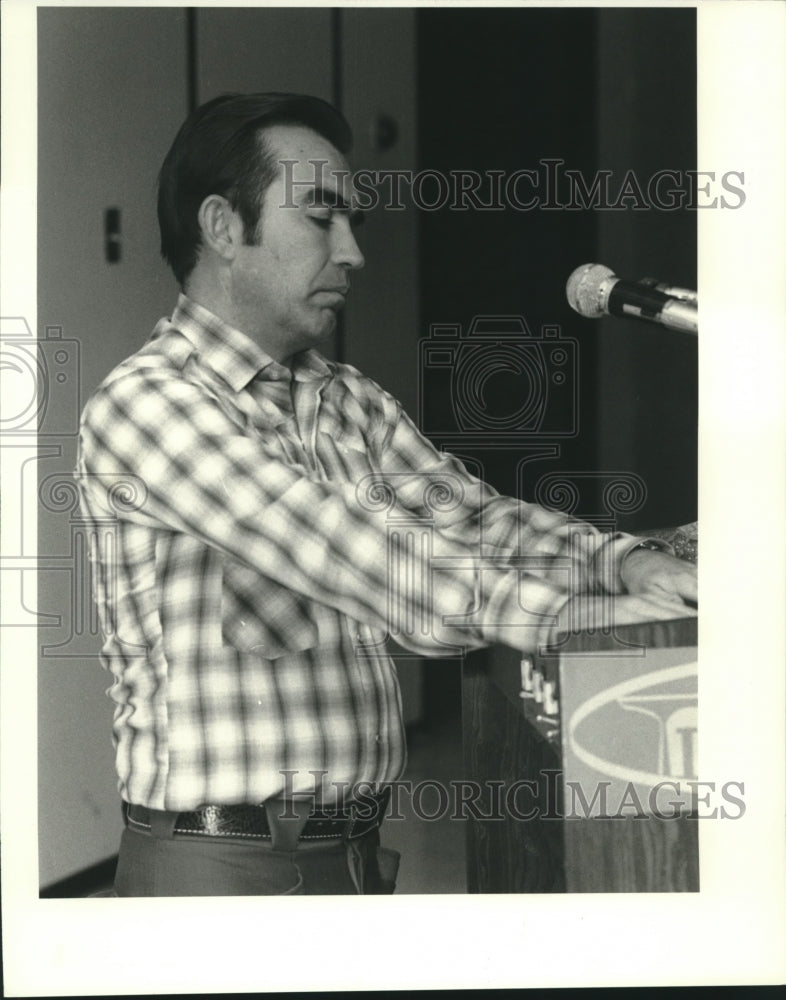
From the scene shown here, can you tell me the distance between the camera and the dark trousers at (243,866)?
70.1 inches

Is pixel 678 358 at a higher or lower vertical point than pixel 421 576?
higher

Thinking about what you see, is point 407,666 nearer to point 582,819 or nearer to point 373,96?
point 582,819

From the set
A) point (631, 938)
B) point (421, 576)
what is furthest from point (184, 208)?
point (631, 938)

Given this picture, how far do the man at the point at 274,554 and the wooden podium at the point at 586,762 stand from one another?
8 centimetres

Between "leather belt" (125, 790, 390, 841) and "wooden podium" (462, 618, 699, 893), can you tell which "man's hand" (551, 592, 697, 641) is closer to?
"wooden podium" (462, 618, 699, 893)

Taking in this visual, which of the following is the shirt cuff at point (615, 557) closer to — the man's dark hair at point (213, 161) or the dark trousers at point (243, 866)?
the dark trousers at point (243, 866)

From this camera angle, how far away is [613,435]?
1886mm

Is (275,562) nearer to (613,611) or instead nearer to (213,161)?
(613,611)

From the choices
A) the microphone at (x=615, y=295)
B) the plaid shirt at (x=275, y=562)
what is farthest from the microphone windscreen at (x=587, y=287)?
the plaid shirt at (x=275, y=562)

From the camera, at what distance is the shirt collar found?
1795 millimetres

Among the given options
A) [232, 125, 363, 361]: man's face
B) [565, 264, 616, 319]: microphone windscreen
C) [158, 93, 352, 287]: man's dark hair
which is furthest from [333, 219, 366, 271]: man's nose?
[565, 264, 616, 319]: microphone windscreen

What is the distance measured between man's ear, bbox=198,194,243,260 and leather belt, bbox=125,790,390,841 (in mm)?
886

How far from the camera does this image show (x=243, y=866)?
1792 mm

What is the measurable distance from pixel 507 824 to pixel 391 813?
19 centimetres
